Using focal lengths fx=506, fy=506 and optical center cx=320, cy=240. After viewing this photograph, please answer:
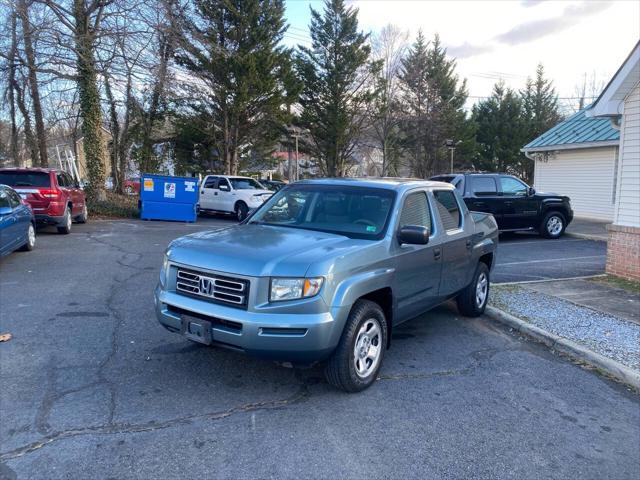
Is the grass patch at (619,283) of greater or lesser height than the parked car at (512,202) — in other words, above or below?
below

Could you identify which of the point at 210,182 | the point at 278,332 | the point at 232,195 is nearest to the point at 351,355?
the point at 278,332

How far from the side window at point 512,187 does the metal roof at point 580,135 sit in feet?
14.3

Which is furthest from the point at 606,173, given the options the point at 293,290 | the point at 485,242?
the point at 293,290

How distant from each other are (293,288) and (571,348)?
11.3ft

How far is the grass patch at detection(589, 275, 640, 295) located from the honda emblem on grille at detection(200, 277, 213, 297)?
286 inches

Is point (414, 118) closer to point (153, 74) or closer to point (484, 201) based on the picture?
point (153, 74)

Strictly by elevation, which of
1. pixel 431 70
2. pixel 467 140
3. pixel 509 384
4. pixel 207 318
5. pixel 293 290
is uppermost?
pixel 431 70

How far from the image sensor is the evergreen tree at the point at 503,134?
37312 millimetres

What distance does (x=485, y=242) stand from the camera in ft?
21.8

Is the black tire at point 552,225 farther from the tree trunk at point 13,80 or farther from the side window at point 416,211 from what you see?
the tree trunk at point 13,80

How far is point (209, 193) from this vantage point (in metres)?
20.7

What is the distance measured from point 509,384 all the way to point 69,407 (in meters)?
3.71

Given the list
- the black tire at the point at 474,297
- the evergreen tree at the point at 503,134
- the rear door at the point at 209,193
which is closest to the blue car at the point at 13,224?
the black tire at the point at 474,297

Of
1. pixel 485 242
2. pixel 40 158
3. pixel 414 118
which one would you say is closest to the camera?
pixel 485 242
